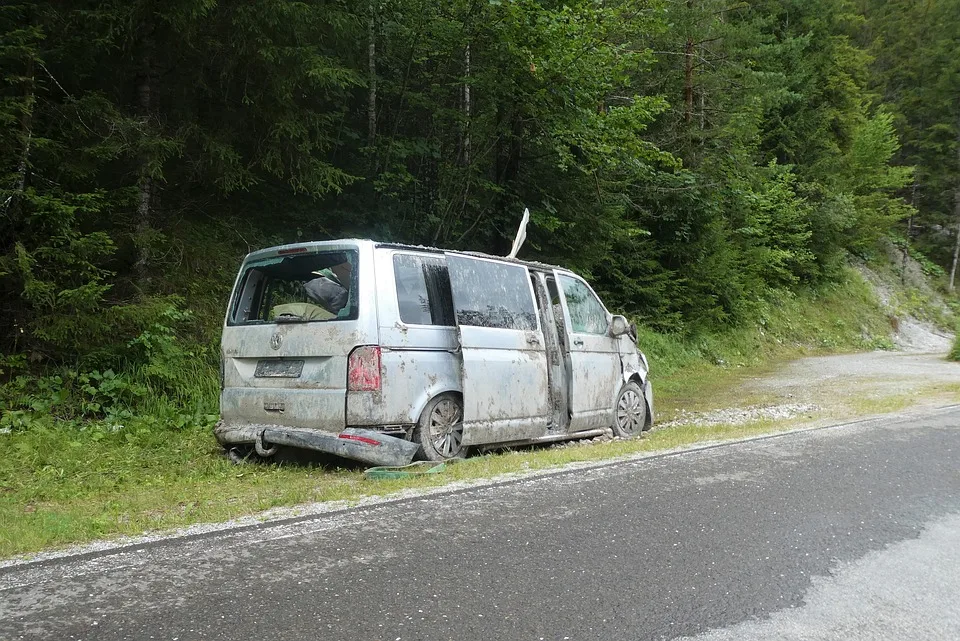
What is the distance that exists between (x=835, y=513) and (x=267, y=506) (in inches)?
152

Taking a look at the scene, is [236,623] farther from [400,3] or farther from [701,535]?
[400,3]

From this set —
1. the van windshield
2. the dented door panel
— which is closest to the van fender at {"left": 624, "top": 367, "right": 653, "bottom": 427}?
the dented door panel

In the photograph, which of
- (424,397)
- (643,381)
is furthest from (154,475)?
(643,381)

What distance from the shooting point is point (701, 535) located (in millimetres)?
4219

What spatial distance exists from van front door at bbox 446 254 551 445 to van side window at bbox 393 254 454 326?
0.12 meters

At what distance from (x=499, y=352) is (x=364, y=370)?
1629 millimetres

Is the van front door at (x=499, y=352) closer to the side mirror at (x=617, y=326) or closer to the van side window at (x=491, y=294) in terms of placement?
the van side window at (x=491, y=294)

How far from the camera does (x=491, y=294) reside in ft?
23.9

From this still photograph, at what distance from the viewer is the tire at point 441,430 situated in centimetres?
636

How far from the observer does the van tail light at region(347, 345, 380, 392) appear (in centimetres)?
600

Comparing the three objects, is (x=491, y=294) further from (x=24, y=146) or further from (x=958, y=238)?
(x=958, y=238)

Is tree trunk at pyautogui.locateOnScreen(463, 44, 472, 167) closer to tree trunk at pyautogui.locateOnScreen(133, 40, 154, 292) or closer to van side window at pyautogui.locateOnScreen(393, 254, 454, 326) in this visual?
tree trunk at pyautogui.locateOnScreen(133, 40, 154, 292)

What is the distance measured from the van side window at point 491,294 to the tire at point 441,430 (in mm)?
802

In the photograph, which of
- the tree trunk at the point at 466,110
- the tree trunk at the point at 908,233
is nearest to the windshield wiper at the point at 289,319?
the tree trunk at the point at 466,110
